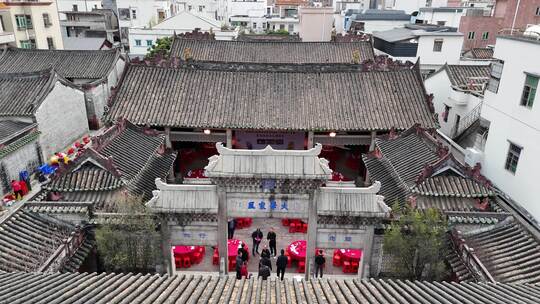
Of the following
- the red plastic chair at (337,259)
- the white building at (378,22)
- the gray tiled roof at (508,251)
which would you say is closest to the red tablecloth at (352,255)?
the red plastic chair at (337,259)

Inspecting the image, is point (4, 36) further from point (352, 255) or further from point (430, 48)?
point (430, 48)

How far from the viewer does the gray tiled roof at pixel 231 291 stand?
8.68m

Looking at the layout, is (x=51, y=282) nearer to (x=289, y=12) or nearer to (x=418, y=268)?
(x=418, y=268)

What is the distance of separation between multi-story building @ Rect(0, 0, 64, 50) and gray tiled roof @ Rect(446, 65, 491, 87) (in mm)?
41960

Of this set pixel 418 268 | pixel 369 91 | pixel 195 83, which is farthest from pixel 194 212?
pixel 369 91

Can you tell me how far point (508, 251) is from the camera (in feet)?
47.4

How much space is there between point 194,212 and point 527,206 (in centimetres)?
1378

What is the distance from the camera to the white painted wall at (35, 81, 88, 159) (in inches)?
1016

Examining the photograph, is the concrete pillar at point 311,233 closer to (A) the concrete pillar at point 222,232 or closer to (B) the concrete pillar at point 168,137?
(A) the concrete pillar at point 222,232

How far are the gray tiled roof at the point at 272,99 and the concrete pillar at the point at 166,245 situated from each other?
27.1ft

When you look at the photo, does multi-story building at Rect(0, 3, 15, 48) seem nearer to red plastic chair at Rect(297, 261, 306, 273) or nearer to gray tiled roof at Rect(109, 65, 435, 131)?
gray tiled roof at Rect(109, 65, 435, 131)

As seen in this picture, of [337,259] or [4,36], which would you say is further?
[4,36]

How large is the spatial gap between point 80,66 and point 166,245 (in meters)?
26.0

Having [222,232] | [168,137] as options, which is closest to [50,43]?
[168,137]
